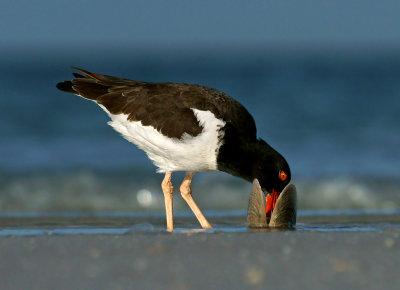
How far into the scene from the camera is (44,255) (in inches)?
223

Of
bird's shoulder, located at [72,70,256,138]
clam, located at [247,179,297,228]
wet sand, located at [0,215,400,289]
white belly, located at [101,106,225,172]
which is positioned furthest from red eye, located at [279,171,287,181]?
wet sand, located at [0,215,400,289]

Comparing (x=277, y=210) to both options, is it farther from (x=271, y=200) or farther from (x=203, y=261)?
(x=203, y=261)

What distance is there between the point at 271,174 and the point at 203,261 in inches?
124

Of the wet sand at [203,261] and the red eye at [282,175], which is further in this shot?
the red eye at [282,175]

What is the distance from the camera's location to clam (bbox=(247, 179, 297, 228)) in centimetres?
801

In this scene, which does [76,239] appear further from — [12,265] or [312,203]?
[312,203]

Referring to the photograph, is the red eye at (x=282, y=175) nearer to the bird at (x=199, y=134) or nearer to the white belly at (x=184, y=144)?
the bird at (x=199, y=134)

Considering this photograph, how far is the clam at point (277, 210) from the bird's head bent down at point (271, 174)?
13 cm

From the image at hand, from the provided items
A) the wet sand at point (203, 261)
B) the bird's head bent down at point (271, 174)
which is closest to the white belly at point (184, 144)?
the bird's head bent down at point (271, 174)

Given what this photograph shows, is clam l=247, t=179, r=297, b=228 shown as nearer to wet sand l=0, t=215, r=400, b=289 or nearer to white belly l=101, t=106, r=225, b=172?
white belly l=101, t=106, r=225, b=172

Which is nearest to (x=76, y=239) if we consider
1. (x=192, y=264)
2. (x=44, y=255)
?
(x=44, y=255)

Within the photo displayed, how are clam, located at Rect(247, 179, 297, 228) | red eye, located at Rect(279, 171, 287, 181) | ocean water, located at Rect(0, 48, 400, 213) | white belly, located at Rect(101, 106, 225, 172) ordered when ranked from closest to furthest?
clam, located at Rect(247, 179, 297, 228) → white belly, located at Rect(101, 106, 225, 172) → red eye, located at Rect(279, 171, 287, 181) → ocean water, located at Rect(0, 48, 400, 213)

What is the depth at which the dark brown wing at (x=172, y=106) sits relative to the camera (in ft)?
27.1

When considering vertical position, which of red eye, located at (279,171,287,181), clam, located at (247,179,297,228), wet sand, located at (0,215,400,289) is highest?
red eye, located at (279,171,287,181)
